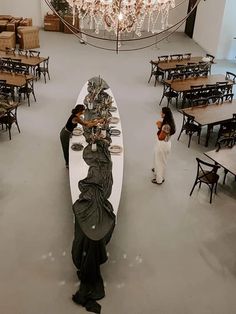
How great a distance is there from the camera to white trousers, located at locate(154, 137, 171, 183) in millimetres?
6629

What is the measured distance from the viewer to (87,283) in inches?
187

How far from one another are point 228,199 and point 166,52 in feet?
30.4

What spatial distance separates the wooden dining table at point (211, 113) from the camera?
Result: 798 cm

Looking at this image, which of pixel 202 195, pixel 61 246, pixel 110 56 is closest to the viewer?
pixel 61 246

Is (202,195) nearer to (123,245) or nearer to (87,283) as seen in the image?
(123,245)

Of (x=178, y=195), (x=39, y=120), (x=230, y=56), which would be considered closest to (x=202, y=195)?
(x=178, y=195)

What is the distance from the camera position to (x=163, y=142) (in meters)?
6.59

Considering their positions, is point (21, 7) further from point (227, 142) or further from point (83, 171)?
point (83, 171)

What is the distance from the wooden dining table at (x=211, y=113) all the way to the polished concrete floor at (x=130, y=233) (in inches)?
25.0

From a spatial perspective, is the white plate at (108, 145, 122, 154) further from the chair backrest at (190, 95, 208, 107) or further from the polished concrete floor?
the chair backrest at (190, 95, 208, 107)

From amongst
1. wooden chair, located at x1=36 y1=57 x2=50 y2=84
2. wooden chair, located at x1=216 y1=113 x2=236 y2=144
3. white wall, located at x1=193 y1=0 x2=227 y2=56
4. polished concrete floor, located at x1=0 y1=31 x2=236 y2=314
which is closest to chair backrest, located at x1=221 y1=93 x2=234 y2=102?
wooden chair, located at x1=216 y1=113 x2=236 y2=144

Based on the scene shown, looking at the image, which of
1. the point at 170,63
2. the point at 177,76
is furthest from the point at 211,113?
the point at 170,63

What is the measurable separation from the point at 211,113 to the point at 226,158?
6.57ft

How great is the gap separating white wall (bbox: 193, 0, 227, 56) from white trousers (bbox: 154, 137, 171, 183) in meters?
9.13
